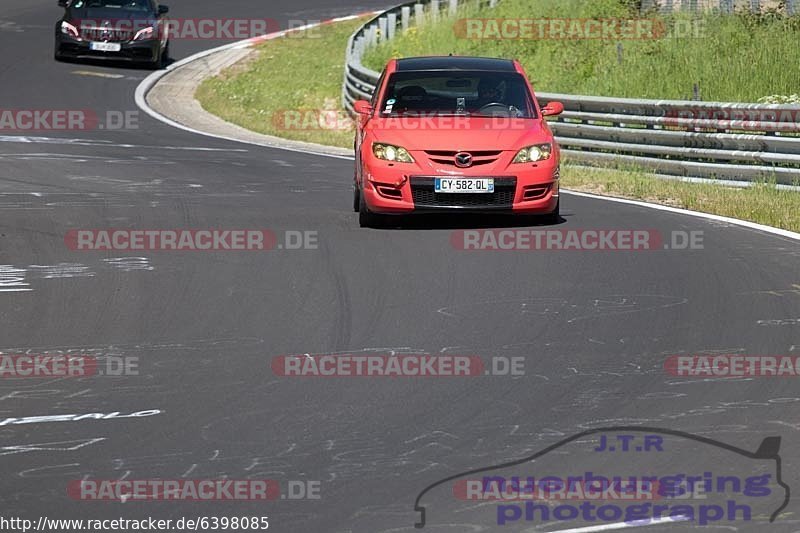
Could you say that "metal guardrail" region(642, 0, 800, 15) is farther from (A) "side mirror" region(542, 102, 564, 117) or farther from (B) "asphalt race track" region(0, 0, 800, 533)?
(A) "side mirror" region(542, 102, 564, 117)

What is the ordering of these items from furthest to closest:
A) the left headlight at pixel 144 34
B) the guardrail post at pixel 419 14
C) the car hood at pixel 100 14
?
the guardrail post at pixel 419 14
the left headlight at pixel 144 34
the car hood at pixel 100 14

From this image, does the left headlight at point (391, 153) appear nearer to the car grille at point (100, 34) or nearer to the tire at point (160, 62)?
the car grille at point (100, 34)

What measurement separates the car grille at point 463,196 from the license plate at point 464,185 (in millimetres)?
39

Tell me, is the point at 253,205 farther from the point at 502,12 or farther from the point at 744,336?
the point at 502,12

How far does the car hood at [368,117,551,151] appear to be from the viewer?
13.9m

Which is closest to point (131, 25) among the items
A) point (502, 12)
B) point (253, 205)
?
point (502, 12)

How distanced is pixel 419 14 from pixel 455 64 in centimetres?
2023

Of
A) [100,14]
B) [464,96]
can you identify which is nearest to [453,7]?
[100,14]

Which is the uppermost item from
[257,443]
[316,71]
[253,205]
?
[257,443]

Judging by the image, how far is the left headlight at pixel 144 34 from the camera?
1304 inches

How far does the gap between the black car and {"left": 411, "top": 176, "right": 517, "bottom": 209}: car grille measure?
20.1 meters

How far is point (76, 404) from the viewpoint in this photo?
7.60 meters

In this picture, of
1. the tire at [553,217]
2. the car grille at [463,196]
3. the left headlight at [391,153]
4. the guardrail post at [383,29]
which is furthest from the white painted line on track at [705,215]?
the guardrail post at [383,29]

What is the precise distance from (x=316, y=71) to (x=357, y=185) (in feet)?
70.1
